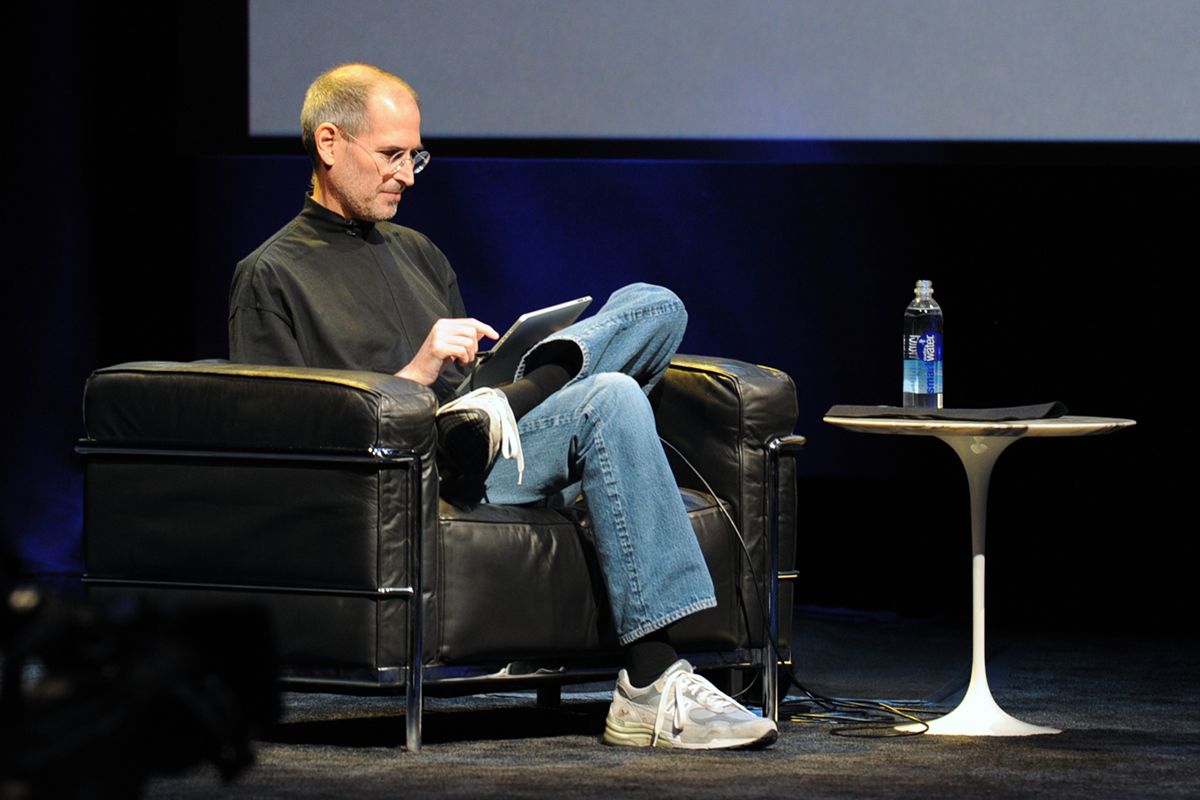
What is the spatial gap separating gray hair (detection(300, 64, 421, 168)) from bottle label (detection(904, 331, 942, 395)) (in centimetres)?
97

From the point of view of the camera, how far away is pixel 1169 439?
11.7 ft

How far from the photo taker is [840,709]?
2.48 m

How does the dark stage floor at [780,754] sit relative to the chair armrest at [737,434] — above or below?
below

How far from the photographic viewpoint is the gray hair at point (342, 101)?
2402 millimetres

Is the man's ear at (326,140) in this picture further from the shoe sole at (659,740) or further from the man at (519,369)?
the shoe sole at (659,740)

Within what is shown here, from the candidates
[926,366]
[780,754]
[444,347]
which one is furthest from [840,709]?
[444,347]

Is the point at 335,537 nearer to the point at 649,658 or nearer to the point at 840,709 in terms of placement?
the point at 649,658

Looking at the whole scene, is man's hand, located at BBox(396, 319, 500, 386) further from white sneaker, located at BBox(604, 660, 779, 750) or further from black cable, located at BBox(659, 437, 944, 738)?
white sneaker, located at BBox(604, 660, 779, 750)

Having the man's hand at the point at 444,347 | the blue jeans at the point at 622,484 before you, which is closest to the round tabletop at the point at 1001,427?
the blue jeans at the point at 622,484

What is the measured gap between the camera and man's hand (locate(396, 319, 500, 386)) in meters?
2.16

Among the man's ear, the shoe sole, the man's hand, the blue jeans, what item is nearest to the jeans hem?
the blue jeans

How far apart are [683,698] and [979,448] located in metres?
0.68

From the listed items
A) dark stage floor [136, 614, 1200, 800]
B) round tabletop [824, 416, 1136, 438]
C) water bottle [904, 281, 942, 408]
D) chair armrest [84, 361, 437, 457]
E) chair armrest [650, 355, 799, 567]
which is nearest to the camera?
dark stage floor [136, 614, 1200, 800]

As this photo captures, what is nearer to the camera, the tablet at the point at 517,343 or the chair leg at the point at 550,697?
the tablet at the point at 517,343
